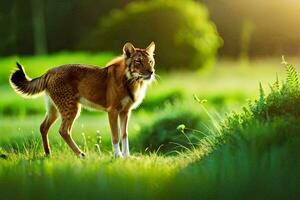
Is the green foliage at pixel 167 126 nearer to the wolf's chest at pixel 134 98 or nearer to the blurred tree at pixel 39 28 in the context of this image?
the wolf's chest at pixel 134 98

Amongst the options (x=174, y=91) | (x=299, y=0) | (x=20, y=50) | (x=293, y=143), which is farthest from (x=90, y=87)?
(x=20, y=50)

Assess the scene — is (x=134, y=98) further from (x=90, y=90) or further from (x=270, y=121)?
(x=270, y=121)

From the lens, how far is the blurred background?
50.0ft

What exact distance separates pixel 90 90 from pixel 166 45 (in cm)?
1226

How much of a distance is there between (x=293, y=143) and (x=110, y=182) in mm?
1570

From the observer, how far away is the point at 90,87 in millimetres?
8992

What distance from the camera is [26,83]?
30.3 ft

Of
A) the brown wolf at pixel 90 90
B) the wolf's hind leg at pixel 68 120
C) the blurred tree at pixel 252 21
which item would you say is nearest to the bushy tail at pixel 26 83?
the brown wolf at pixel 90 90

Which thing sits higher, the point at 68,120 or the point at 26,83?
the point at 26,83

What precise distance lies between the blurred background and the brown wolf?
3.14 metres

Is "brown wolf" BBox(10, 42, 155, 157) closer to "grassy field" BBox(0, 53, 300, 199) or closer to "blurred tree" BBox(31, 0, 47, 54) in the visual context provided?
"grassy field" BBox(0, 53, 300, 199)

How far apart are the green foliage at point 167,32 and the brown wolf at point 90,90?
38.6 feet

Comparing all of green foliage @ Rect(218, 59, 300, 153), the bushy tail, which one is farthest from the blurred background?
green foliage @ Rect(218, 59, 300, 153)

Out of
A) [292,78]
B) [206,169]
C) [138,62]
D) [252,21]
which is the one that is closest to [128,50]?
[138,62]
